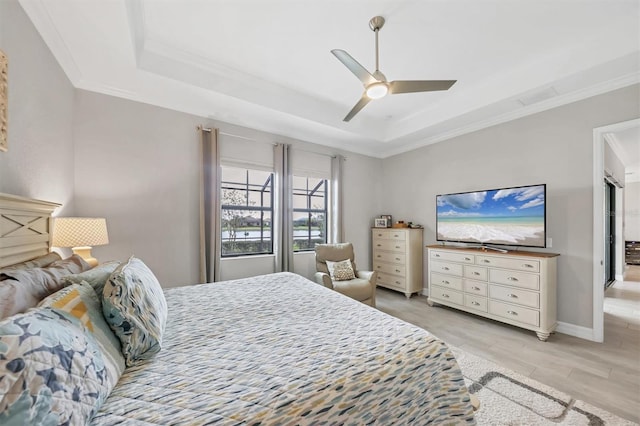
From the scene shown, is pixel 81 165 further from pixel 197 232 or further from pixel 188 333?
pixel 188 333

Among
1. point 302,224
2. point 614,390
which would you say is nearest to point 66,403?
point 614,390

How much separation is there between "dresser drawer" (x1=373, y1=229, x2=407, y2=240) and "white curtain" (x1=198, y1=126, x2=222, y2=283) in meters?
2.85

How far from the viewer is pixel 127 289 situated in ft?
3.79

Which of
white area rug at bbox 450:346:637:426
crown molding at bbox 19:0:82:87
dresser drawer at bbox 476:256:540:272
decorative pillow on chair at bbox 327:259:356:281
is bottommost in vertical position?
white area rug at bbox 450:346:637:426

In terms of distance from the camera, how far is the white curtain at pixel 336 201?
177 inches

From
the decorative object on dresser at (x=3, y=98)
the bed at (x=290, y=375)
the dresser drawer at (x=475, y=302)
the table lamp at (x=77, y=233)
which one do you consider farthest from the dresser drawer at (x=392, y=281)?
the decorative object on dresser at (x=3, y=98)

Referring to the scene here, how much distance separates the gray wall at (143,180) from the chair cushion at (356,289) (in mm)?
1461

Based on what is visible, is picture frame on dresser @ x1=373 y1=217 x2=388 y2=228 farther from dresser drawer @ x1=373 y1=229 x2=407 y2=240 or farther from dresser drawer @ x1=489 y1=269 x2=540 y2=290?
dresser drawer @ x1=489 y1=269 x2=540 y2=290

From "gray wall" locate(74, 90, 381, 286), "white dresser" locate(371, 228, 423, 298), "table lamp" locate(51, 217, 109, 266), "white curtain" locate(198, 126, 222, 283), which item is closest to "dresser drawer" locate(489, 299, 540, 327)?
"white dresser" locate(371, 228, 423, 298)

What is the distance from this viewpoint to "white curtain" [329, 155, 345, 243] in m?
4.51

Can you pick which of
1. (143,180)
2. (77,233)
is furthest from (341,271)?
(77,233)

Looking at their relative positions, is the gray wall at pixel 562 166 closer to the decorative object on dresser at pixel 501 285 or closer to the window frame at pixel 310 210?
the decorative object on dresser at pixel 501 285

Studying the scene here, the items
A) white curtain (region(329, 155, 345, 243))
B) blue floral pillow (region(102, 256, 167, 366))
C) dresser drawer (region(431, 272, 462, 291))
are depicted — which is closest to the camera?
blue floral pillow (region(102, 256, 167, 366))

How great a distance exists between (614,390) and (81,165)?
5210 mm
